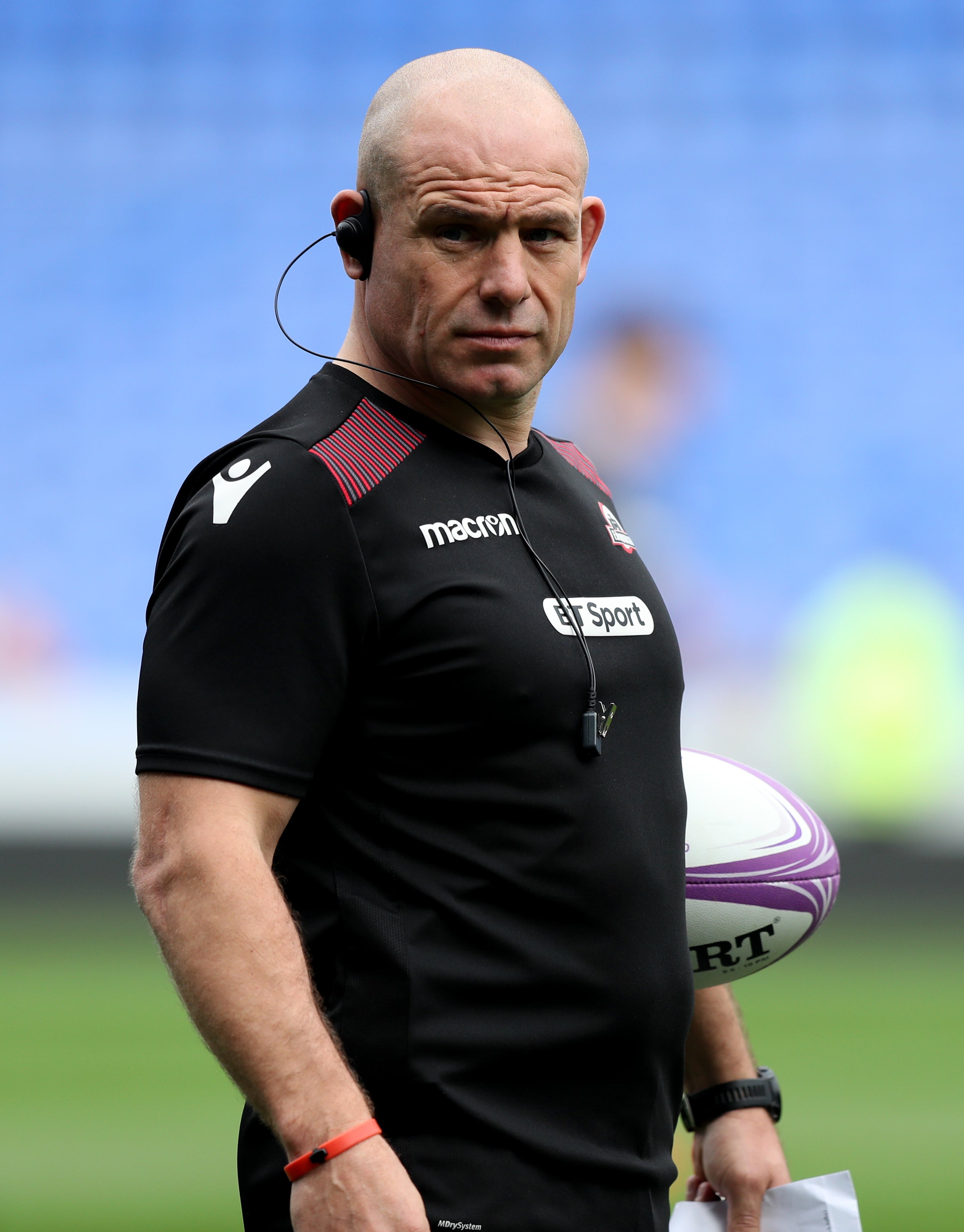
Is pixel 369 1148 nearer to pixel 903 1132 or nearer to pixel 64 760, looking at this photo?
pixel 903 1132

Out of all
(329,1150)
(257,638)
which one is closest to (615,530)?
(257,638)

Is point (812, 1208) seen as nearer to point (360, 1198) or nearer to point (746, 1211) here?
point (746, 1211)

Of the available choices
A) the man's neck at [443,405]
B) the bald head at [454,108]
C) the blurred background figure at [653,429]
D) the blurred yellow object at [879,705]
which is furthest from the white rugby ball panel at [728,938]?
the blurred yellow object at [879,705]

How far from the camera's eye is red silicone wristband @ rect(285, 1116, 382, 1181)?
4.56 feet

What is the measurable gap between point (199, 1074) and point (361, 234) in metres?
4.73

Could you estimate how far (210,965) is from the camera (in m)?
1.43

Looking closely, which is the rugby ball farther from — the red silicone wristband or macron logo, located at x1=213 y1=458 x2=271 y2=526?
macron logo, located at x1=213 y1=458 x2=271 y2=526

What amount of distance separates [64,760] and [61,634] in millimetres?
2813

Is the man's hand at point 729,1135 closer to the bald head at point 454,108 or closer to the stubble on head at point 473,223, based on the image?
the stubble on head at point 473,223

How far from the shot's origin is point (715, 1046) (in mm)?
2012

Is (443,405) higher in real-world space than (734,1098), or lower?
higher

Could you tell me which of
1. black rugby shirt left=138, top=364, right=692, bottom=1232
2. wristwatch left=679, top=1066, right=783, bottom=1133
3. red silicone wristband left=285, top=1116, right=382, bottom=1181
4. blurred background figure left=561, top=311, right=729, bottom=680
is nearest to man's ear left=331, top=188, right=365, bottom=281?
black rugby shirt left=138, top=364, right=692, bottom=1232

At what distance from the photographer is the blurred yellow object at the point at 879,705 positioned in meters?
9.01

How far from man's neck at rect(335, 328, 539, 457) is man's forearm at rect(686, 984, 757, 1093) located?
77 cm
